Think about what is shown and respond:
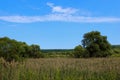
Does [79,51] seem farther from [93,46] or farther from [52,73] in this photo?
[52,73]

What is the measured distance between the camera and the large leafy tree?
151 ft

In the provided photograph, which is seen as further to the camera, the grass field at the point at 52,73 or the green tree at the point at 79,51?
the green tree at the point at 79,51

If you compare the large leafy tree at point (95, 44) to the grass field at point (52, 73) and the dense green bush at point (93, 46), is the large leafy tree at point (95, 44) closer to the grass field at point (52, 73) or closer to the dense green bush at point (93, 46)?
the dense green bush at point (93, 46)

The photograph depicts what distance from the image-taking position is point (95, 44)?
45719mm

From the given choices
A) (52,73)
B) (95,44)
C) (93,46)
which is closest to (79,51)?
(93,46)

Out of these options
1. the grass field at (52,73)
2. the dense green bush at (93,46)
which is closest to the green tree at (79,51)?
the dense green bush at (93,46)

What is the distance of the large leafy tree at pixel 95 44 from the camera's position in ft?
151

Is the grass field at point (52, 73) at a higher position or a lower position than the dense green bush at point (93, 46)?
lower

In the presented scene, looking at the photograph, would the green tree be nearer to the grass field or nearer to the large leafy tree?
the large leafy tree

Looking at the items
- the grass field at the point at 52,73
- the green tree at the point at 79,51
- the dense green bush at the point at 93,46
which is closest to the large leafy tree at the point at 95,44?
the dense green bush at the point at 93,46

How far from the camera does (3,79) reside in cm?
1038

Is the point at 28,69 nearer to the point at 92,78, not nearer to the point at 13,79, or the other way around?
the point at 13,79

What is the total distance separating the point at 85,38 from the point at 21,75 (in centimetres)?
3607

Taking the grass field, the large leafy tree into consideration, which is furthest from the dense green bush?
the grass field
